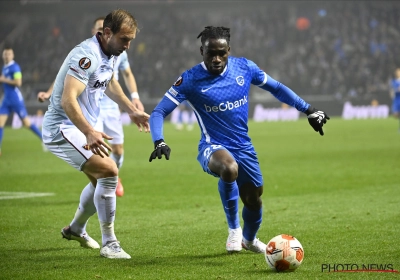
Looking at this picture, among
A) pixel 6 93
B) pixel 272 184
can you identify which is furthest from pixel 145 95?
pixel 272 184

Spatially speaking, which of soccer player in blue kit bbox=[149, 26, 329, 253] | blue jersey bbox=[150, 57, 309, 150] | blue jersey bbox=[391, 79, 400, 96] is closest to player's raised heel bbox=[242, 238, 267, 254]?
soccer player in blue kit bbox=[149, 26, 329, 253]

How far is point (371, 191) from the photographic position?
442 inches

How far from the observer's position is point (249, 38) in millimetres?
44156

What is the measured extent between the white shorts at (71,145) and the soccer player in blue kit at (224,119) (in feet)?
2.33

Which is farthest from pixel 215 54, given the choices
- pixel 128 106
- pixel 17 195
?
pixel 17 195

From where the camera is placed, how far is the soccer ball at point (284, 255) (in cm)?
→ 577

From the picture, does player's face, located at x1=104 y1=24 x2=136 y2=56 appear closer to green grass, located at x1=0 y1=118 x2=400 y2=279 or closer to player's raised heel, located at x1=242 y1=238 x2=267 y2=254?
green grass, located at x1=0 y1=118 x2=400 y2=279

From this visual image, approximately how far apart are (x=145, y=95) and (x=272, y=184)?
89.4 ft

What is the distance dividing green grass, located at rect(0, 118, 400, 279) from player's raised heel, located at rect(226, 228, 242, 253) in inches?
4.0

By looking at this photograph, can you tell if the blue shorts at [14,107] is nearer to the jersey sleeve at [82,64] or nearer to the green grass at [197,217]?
the green grass at [197,217]

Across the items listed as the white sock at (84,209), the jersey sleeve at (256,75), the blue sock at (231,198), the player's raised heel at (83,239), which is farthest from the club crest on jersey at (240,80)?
the player's raised heel at (83,239)

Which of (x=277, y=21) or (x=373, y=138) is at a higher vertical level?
(x=277, y=21)

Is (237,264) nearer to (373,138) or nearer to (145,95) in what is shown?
(373,138)

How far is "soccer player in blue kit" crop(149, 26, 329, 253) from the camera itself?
259 inches
